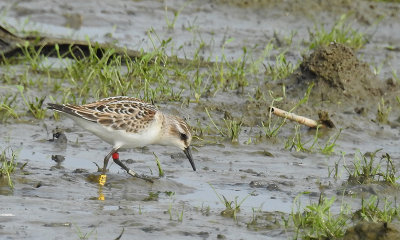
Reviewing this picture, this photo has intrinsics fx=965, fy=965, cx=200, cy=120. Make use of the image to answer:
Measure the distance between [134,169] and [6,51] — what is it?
4.08 m

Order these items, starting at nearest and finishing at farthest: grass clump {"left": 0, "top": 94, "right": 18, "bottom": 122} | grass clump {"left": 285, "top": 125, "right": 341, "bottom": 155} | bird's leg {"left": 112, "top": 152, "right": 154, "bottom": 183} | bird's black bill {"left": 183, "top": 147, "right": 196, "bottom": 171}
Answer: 1. bird's leg {"left": 112, "top": 152, "right": 154, "bottom": 183}
2. bird's black bill {"left": 183, "top": 147, "right": 196, "bottom": 171}
3. grass clump {"left": 285, "top": 125, "right": 341, "bottom": 155}
4. grass clump {"left": 0, "top": 94, "right": 18, "bottom": 122}

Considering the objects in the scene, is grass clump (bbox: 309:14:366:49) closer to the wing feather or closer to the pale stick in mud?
the pale stick in mud

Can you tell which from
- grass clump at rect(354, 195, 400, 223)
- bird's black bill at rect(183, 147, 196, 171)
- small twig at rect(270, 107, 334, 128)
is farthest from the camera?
small twig at rect(270, 107, 334, 128)

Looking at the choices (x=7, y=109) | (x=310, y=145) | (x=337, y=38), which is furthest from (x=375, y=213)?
(x=337, y=38)

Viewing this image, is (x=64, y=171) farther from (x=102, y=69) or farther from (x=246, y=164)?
(x=102, y=69)

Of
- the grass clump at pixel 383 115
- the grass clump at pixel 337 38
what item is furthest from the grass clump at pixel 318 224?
the grass clump at pixel 337 38

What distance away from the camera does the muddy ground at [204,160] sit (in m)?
7.52

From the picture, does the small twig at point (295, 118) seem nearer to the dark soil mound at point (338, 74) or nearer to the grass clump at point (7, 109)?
the dark soil mound at point (338, 74)

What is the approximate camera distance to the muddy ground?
7.52m

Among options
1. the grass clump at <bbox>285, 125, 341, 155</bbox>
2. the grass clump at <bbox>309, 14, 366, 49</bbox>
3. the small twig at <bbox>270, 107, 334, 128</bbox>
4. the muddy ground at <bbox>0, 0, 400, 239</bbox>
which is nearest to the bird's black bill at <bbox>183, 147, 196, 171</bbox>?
the muddy ground at <bbox>0, 0, 400, 239</bbox>

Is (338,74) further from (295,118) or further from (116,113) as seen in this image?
(116,113)

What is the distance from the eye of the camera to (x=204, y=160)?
10016 millimetres

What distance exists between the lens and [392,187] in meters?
8.90

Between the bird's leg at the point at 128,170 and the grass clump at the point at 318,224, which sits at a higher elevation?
the grass clump at the point at 318,224
